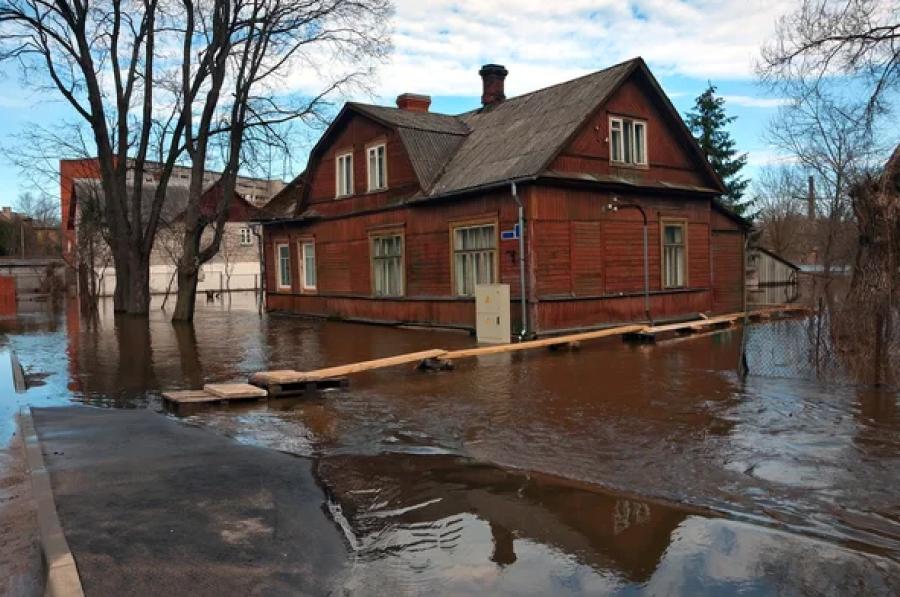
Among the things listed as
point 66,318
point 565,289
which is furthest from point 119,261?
point 565,289

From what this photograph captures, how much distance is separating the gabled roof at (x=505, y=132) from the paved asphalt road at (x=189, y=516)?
35.0 feet

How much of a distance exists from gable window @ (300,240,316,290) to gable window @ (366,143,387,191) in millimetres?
4365

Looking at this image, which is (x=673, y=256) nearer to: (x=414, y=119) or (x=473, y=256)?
(x=473, y=256)

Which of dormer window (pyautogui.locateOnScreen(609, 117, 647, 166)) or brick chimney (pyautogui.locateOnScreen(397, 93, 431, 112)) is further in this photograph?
brick chimney (pyautogui.locateOnScreen(397, 93, 431, 112))

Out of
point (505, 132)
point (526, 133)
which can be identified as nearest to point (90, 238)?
point (505, 132)

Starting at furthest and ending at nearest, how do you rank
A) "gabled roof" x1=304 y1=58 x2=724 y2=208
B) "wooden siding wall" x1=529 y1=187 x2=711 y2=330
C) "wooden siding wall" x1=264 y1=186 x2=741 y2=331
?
"gabled roof" x1=304 y1=58 x2=724 y2=208 → "wooden siding wall" x1=264 y1=186 x2=741 y2=331 → "wooden siding wall" x1=529 y1=187 x2=711 y2=330

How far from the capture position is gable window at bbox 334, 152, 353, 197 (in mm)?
23281

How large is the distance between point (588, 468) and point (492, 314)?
954 cm

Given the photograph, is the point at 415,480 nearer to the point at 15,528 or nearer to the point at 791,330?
the point at 15,528

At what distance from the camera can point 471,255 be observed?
18.4m

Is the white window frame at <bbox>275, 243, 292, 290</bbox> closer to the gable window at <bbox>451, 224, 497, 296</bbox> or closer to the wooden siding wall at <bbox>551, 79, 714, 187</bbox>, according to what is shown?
the gable window at <bbox>451, 224, 497, 296</bbox>

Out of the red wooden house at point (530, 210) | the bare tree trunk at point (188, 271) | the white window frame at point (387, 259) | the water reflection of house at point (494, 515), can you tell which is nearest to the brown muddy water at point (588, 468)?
the water reflection of house at point (494, 515)

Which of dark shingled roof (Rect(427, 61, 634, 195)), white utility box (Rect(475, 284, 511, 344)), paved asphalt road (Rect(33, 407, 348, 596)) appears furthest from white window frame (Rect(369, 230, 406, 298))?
paved asphalt road (Rect(33, 407, 348, 596))

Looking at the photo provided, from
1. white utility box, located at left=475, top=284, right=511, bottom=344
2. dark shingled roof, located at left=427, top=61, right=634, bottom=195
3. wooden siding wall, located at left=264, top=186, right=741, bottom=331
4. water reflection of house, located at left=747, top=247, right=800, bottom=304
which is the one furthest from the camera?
water reflection of house, located at left=747, top=247, right=800, bottom=304
